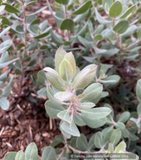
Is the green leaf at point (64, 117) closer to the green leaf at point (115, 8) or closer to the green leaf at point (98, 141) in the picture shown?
the green leaf at point (98, 141)

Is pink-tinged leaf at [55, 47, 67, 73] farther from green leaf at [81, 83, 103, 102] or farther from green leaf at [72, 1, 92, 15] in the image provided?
green leaf at [72, 1, 92, 15]

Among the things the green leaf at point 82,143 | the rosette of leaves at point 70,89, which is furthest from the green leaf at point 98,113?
the green leaf at point 82,143

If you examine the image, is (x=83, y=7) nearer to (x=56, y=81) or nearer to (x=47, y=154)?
(x=56, y=81)

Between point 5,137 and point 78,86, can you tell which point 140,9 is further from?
point 5,137

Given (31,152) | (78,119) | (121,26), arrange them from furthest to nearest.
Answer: (121,26) < (78,119) < (31,152)

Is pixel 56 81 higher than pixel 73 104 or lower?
higher

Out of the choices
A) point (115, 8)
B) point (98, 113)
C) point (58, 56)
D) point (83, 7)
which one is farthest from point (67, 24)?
point (98, 113)

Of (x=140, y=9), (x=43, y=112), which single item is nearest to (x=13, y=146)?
(x=43, y=112)

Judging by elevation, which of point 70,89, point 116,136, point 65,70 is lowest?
point 116,136
